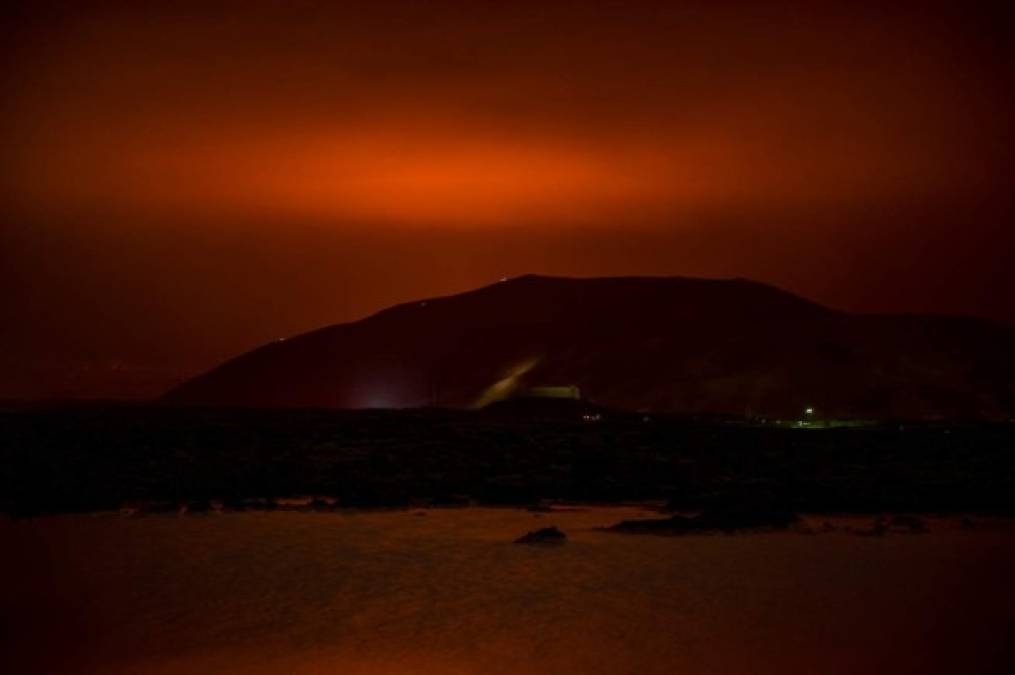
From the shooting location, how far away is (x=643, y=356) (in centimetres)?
13725

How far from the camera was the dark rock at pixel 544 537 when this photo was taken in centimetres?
1856

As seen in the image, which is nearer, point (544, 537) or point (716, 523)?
point (544, 537)

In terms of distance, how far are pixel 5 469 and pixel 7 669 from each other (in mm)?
23914

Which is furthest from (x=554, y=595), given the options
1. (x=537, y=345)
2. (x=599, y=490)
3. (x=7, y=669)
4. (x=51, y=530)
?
(x=537, y=345)

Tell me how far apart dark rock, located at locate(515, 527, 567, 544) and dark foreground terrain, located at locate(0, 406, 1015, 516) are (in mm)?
6105

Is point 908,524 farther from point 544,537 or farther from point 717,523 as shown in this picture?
point 544,537

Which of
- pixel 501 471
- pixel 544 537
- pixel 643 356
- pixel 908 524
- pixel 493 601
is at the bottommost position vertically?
pixel 493 601

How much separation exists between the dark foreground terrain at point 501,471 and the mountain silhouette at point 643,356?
58906 mm

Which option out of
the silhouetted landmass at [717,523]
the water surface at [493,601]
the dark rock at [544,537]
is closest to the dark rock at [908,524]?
the water surface at [493,601]

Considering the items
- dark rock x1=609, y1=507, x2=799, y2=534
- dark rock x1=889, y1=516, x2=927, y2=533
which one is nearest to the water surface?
dark rock x1=609, y1=507, x2=799, y2=534

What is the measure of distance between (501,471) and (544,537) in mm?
15107

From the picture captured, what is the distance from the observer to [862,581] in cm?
1512

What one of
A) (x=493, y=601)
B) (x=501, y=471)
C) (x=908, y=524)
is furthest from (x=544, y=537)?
(x=501, y=471)

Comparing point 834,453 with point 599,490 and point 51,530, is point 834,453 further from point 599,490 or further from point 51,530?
point 51,530
